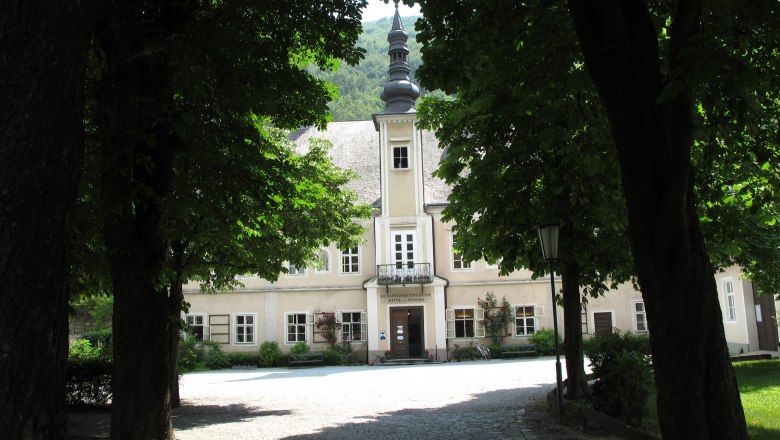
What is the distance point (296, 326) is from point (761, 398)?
23410mm

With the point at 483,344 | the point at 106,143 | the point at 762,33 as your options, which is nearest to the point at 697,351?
the point at 762,33

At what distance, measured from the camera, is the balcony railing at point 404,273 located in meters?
31.1

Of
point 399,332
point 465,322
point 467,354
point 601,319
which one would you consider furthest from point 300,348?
point 601,319

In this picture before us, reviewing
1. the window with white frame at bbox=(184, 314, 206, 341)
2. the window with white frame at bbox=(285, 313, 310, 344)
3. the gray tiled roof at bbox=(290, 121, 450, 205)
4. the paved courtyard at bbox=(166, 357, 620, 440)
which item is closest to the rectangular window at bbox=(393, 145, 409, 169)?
the gray tiled roof at bbox=(290, 121, 450, 205)

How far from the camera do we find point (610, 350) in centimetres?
1038

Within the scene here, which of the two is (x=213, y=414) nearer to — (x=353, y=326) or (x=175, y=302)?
(x=175, y=302)

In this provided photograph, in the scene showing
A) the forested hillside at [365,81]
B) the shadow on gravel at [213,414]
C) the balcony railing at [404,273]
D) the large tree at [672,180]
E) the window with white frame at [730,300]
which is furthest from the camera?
the forested hillside at [365,81]

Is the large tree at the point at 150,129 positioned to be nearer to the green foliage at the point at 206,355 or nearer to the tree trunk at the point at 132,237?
the tree trunk at the point at 132,237

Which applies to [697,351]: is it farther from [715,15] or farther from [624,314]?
[624,314]

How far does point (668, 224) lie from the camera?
15.1ft

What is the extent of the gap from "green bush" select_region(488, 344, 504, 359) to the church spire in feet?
41.1

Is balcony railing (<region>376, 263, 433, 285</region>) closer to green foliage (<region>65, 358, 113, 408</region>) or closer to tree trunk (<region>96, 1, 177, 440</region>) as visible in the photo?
green foliage (<region>65, 358, 113, 408</region>)

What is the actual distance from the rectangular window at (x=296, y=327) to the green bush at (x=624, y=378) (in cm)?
2303

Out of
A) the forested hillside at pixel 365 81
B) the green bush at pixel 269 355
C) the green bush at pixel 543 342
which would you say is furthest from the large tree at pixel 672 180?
the forested hillside at pixel 365 81
